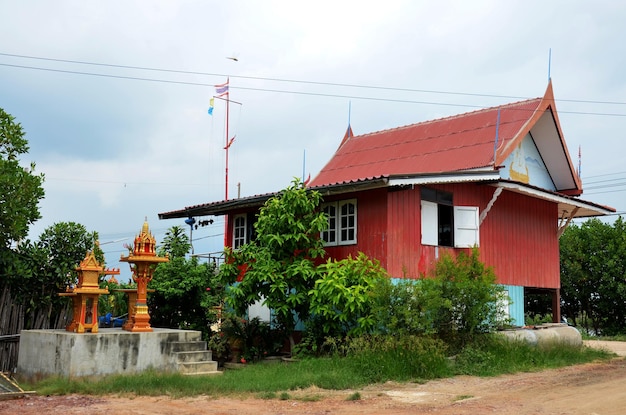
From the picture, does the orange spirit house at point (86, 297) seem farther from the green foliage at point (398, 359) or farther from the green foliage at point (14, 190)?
the green foliage at point (398, 359)

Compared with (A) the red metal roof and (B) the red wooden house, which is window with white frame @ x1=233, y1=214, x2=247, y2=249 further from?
(A) the red metal roof

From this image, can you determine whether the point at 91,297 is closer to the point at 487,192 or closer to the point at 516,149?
the point at 487,192

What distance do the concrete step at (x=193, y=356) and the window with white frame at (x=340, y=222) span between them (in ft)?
12.4

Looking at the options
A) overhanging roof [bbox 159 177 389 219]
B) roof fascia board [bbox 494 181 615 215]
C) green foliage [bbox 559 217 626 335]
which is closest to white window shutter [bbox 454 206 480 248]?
roof fascia board [bbox 494 181 615 215]

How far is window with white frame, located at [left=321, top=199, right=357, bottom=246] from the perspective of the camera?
48.0ft

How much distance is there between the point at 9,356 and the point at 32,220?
2927 millimetres

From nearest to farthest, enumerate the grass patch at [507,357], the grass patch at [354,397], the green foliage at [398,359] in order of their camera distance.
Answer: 1. the grass patch at [354,397]
2. the green foliage at [398,359]
3. the grass patch at [507,357]

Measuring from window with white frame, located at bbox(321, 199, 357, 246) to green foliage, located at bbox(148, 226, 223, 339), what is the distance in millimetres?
3092

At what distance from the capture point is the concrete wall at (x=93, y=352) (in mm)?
11508

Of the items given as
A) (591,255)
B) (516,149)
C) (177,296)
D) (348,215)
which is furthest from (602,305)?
(177,296)

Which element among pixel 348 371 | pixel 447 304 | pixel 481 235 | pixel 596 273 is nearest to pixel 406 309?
pixel 447 304

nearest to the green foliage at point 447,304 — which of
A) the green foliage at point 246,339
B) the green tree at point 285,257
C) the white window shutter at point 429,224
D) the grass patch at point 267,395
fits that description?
the white window shutter at point 429,224

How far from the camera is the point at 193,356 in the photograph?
42.1 ft

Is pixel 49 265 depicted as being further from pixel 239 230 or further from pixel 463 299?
pixel 463 299
